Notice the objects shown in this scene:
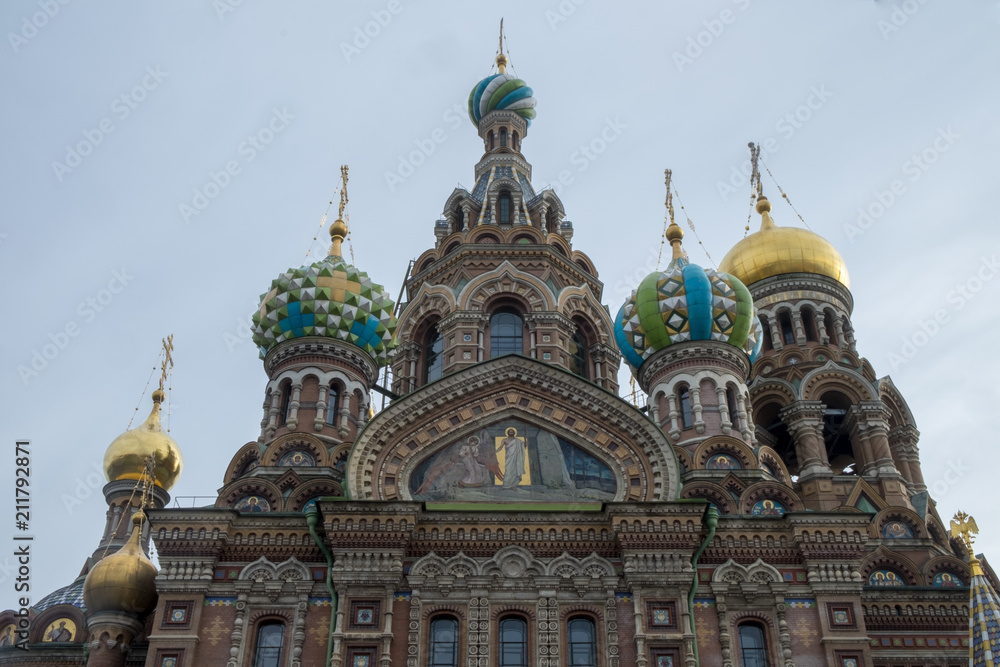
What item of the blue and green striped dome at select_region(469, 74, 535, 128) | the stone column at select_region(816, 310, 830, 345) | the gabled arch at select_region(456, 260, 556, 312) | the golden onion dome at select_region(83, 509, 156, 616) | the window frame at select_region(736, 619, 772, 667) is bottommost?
the window frame at select_region(736, 619, 772, 667)

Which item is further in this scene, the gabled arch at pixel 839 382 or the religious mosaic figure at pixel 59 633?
the gabled arch at pixel 839 382

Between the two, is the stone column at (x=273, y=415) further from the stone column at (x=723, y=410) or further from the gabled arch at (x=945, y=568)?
the gabled arch at (x=945, y=568)

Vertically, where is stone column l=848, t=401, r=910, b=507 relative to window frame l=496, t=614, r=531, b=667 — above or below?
above

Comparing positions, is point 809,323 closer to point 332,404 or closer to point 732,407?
point 732,407

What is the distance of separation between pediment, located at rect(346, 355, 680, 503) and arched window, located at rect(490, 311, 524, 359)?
3598 mm

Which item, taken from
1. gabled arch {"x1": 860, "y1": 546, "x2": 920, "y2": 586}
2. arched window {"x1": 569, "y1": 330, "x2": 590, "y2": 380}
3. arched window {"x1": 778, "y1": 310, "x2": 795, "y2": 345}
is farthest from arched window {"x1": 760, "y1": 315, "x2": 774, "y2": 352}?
→ gabled arch {"x1": 860, "y1": 546, "x2": 920, "y2": 586}

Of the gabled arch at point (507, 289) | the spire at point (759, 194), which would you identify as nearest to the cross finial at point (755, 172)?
the spire at point (759, 194)

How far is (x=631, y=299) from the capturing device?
63.4 ft

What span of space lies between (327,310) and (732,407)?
276 inches

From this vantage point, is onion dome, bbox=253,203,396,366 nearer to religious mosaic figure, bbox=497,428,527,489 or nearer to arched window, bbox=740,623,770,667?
religious mosaic figure, bbox=497,428,527,489

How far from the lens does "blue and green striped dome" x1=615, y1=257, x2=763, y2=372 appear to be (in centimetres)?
1838

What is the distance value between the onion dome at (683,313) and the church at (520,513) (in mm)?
43

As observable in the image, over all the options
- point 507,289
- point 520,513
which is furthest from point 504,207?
point 520,513

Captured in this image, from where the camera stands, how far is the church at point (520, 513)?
1330 cm
